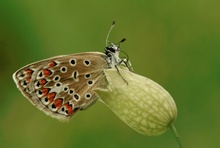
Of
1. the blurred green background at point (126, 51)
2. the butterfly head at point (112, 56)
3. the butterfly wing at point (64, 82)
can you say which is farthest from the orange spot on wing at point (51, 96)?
the blurred green background at point (126, 51)

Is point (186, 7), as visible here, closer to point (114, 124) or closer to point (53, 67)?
Answer: point (114, 124)

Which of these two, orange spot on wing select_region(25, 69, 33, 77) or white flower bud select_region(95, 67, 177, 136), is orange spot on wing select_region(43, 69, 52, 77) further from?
white flower bud select_region(95, 67, 177, 136)

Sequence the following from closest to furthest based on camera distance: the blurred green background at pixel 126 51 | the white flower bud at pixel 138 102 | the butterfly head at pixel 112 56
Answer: the white flower bud at pixel 138 102 < the butterfly head at pixel 112 56 < the blurred green background at pixel 126 51

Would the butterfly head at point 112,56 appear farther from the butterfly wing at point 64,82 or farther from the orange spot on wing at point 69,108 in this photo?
the orange spot on wing at point 69,108

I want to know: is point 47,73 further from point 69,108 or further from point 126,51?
point 126,51

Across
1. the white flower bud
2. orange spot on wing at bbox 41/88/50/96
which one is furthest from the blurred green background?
the white flower bud

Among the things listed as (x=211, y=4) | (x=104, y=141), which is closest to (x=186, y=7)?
(x=211, y=4)

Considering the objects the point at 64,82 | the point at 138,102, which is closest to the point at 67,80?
the point at 64,82
